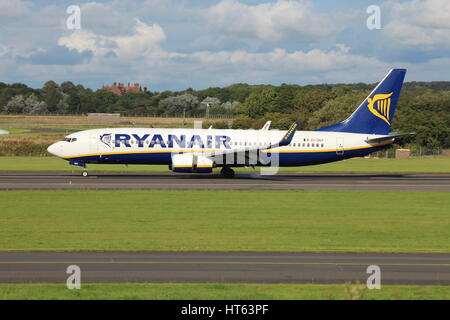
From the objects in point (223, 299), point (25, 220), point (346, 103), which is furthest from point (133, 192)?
point (346, 103)

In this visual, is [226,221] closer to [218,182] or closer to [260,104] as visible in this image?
[218,182]

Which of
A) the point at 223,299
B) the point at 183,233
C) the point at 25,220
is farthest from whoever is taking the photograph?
the point at 25,220

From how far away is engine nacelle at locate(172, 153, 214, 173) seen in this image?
52.7 m

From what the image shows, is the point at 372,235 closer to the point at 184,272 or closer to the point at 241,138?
the point at 184,272

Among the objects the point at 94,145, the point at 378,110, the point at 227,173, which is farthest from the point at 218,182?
the point at 378,110

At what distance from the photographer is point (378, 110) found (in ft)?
195

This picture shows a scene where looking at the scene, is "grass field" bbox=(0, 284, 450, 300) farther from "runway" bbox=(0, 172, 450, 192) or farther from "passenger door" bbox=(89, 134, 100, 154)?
"passenger door" bbox=(89, 134, 100, 154)

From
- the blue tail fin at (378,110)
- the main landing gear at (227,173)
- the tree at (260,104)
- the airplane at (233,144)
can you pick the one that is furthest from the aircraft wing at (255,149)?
the tree at (260,104)

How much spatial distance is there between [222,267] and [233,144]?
114ft

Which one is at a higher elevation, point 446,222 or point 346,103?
point 346,103

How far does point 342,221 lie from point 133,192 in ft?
52.6

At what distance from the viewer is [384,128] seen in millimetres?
59781

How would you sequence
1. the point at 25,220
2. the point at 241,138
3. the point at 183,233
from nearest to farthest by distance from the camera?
the point at 183,233 → the point at 25,220 → the point at 241,138
